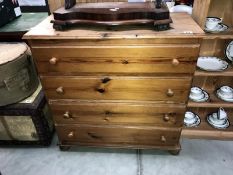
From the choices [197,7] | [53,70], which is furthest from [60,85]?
[197,7]

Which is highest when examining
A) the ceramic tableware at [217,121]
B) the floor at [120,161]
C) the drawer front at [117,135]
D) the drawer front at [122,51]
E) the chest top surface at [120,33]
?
the chest top surface at [120,33]

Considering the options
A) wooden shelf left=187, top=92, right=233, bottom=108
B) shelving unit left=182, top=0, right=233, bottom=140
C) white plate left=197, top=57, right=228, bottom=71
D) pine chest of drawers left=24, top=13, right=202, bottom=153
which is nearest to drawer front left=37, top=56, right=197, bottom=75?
pine chest of drawers left=24, top=13, right=202, bottom=153

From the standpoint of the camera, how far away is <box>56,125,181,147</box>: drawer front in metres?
1.62

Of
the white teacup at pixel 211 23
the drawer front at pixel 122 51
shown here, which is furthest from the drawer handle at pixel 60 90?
the white teacup at pixel 211 23

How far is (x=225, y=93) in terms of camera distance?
5.64 ft

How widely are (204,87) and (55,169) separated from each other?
1.39 metres

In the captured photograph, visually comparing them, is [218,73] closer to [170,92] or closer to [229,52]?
[229,52]

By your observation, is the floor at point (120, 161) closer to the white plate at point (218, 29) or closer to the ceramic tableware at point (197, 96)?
the ceramic tableware at point (197, 96)

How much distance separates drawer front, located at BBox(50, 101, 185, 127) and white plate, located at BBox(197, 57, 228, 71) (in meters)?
0.36

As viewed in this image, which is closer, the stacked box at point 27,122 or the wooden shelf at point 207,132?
the stacked box at point 27,122

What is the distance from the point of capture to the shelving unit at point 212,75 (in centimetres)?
140

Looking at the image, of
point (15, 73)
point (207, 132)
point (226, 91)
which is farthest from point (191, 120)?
point (15, 73)

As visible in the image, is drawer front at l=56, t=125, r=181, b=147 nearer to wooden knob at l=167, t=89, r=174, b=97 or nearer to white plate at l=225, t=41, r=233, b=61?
wooden knob at l=167, t=89, r=174, b=97

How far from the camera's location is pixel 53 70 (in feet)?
4.48
